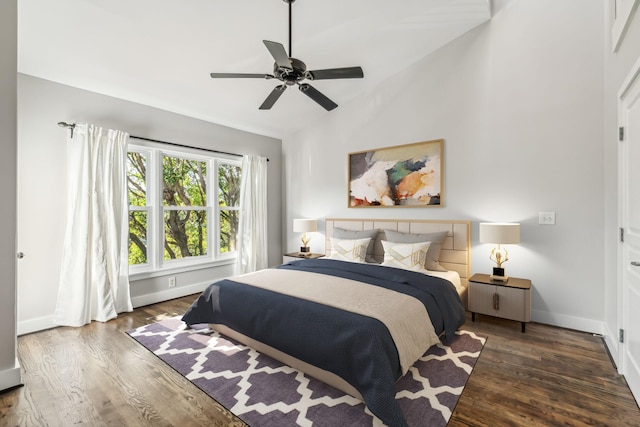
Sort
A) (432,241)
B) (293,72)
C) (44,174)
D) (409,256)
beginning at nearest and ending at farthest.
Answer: (293,72) → (44,174) → (409,256) → (432,241)

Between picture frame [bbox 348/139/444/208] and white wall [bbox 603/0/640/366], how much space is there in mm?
1485

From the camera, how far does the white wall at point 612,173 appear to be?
2.20 metres

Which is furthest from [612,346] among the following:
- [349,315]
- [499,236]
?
[349,315]

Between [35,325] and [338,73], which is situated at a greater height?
[338,73]

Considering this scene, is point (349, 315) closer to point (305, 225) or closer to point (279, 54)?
point (279, 54)

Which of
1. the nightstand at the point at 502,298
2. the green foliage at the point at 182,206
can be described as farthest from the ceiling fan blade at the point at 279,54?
the nightstand at the point at 502,298

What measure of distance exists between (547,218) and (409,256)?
56.2 inches

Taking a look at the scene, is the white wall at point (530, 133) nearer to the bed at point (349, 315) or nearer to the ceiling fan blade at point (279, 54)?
the bed at point (349, 315)

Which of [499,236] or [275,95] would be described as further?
[499,236]

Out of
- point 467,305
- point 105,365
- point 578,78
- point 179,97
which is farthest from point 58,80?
point 578,78

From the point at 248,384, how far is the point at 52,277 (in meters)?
2.54

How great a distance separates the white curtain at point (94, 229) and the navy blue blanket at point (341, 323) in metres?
1.13

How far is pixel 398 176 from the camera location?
13.2ft

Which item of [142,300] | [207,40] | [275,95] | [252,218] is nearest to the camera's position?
[275,95]
